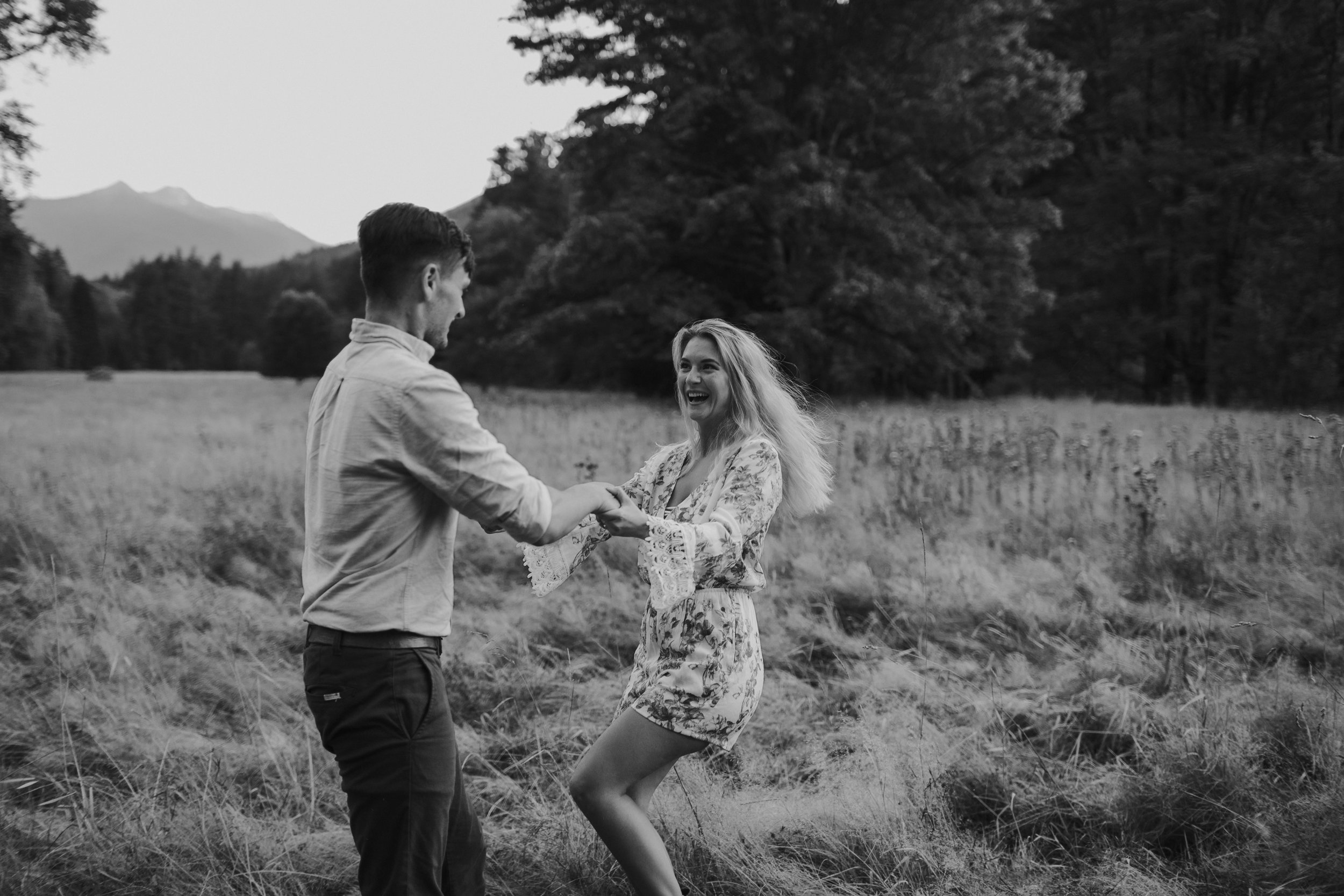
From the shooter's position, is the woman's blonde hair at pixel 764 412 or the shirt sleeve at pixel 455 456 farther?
the woman's blonde hair at pixel 764 412

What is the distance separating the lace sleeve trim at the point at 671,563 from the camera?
2.19 metres

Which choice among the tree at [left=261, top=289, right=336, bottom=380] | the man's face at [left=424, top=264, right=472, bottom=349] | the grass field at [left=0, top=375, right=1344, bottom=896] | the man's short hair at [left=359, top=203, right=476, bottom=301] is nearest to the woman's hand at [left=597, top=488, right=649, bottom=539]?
the man's face at [left=424, top=264, right=472, bottom=349]

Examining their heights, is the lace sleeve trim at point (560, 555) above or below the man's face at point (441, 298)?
below

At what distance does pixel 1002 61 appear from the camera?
19094 mm

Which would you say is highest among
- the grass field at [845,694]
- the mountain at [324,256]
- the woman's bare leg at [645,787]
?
the mountain at [324,256]

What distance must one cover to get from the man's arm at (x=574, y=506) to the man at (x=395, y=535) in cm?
1

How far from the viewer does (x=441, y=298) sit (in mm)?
2049

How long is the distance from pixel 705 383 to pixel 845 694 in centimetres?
216

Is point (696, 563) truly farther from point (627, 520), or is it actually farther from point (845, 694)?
point (845, 694)

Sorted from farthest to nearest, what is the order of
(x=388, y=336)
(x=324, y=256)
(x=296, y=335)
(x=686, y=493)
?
(x=324, y=256), (x=296, y=335), (x=686, y=493), (x=388, y=336)

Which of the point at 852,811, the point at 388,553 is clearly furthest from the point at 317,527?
the point at 852,811

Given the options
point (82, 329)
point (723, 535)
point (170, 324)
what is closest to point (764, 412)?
point (723, 535)

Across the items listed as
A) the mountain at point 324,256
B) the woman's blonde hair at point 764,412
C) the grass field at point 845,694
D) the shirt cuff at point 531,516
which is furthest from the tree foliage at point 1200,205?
the mountain at point 324,256

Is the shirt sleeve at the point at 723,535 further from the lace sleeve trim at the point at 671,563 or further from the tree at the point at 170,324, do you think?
the tree at the point at 170,324
